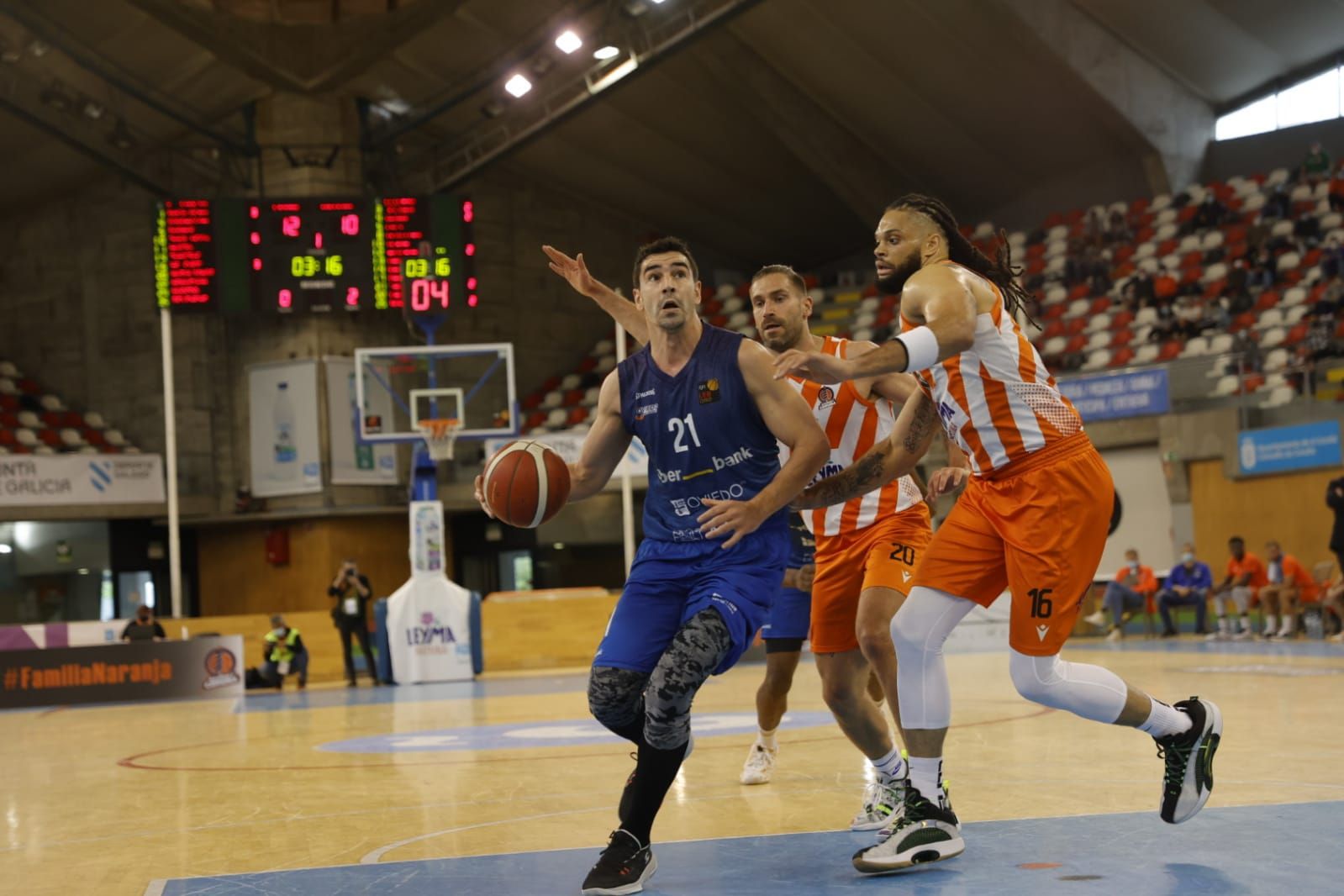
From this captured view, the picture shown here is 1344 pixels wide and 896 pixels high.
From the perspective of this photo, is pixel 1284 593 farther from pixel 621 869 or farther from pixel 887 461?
pixel 621 869

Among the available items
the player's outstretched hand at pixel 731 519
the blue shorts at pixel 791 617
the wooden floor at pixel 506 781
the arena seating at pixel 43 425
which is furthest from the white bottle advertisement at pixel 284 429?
the player's outstretched hand at pixel 731 519

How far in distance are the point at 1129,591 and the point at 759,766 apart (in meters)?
15.6

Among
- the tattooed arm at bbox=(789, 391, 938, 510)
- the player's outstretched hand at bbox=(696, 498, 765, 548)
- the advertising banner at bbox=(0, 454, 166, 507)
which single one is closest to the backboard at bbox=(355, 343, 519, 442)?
the advertising banner at bbox=(0, 454, 166, 507)

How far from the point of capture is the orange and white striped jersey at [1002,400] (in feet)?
16.0

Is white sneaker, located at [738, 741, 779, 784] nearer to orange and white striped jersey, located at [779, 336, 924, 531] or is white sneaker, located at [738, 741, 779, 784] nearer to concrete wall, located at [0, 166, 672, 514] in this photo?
orange and white striped jersey, located at [779, 336, 924, 531]

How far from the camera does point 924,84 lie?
1072 inches

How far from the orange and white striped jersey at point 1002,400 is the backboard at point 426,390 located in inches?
601

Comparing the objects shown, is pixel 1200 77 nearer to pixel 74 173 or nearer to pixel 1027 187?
pixel 1027 187

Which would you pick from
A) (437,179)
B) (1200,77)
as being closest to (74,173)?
(437,179)

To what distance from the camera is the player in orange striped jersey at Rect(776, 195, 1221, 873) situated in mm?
4734

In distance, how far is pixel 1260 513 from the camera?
21078 mm

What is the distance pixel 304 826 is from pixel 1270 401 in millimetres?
18236

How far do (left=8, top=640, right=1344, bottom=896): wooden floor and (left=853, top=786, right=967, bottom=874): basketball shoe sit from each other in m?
0.13

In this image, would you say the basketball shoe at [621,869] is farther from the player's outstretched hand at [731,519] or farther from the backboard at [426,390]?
the backboard at [426,390]
